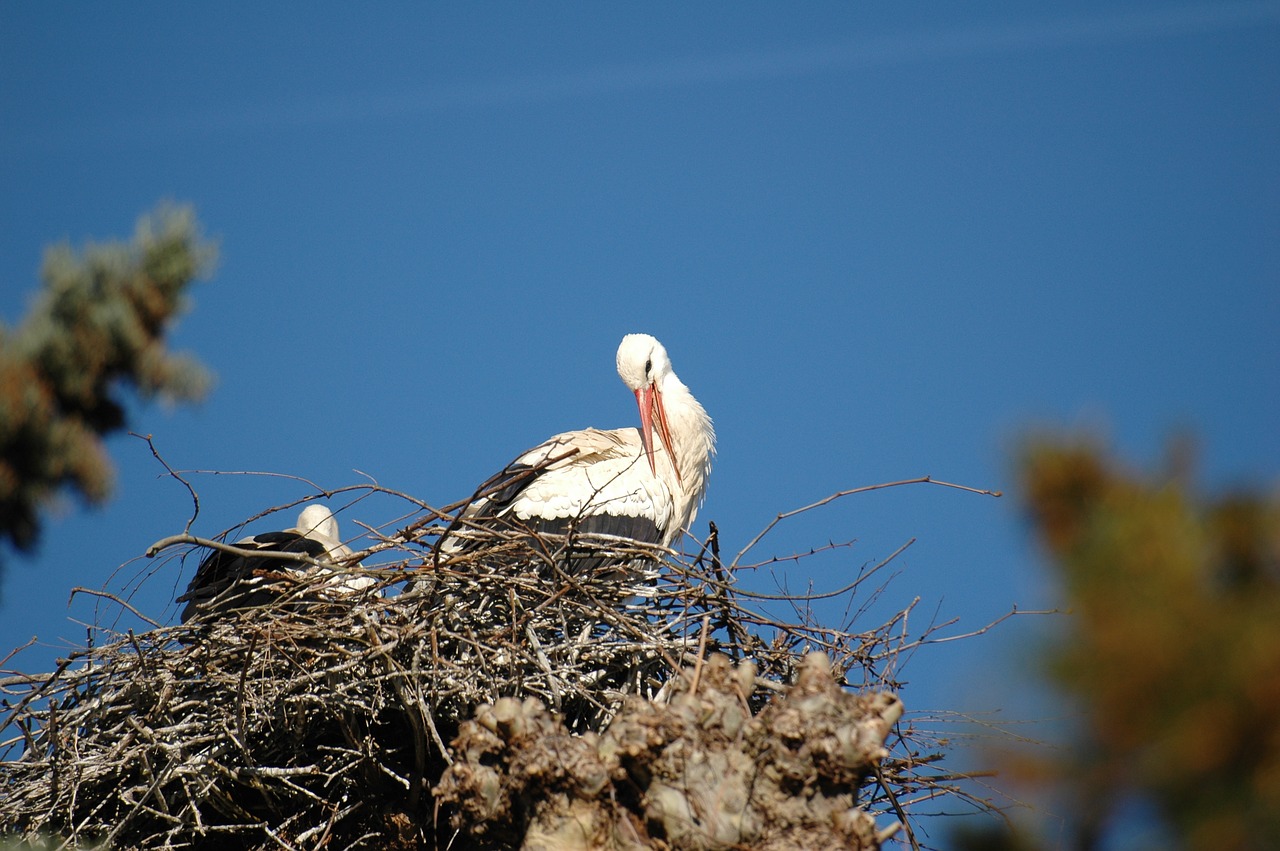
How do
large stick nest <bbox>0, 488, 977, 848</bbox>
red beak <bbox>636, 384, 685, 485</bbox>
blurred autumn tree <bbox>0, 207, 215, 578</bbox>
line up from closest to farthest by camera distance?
blurred autumn tree <bbox>0, 207, 215, 578</bbox>, large stick nest <bbox>0, 488, 977, 848</bbox>, red beak <bbox>636, 384, 685, 485</bbox>

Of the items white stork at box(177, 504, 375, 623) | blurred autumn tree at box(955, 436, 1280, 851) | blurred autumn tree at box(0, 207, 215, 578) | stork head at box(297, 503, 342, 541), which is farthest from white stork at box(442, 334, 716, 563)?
blurred autumn tree at box(955, 436, 1280, 851)

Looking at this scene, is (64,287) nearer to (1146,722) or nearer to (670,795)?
(1146,722)

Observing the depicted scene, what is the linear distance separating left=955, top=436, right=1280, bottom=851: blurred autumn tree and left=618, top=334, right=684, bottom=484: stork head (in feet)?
18.1

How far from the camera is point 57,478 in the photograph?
1.79 metres

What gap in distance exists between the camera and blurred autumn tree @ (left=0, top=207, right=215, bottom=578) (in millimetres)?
1769

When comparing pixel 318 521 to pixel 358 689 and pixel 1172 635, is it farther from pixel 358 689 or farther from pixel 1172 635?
pixel 1172 635

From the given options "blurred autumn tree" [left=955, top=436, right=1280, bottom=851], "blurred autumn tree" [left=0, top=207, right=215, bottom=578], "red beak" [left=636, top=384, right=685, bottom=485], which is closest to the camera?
"blurred autumn tree" [left=955, top=436, right=1280, bottom=851]

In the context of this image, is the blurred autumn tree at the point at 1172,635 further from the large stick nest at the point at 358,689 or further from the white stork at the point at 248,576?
the white stork at the point at 248,576

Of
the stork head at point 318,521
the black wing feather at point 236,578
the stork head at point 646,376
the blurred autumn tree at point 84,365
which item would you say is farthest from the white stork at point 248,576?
the blurred autumn tree at point 84,365

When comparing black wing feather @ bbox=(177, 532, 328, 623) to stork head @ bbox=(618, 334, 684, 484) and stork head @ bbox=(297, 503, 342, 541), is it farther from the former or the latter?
stork head @ bbox=(618, 334, 684, 484)

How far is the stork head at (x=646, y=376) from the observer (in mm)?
6715

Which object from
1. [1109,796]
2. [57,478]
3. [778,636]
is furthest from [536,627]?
[1109,796]

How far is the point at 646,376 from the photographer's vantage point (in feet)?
22.4

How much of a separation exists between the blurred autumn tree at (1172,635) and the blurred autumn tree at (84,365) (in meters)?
1.32
